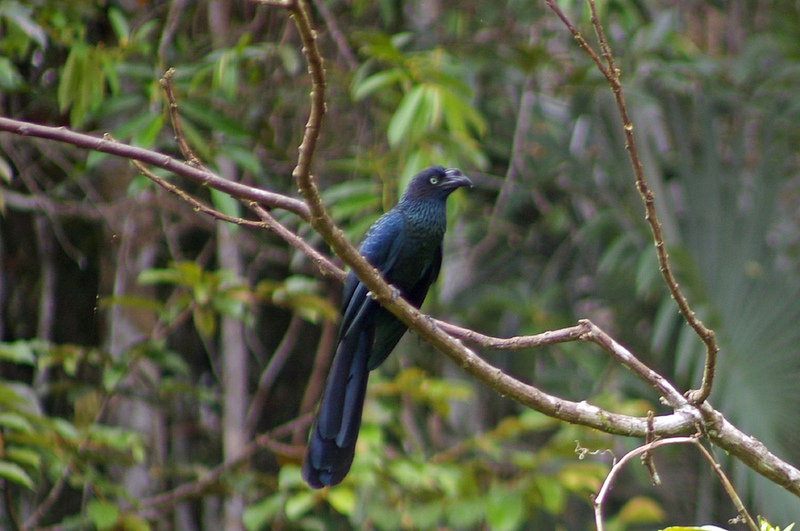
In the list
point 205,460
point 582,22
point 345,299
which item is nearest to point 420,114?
point 345,299

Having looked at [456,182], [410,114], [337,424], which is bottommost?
[337,424]

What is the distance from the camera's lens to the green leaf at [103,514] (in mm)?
3469

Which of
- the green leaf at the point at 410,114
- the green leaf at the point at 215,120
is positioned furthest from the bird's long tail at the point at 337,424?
the green leaf at the point at 215,120

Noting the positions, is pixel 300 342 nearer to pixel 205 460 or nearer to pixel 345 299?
pixel 205 460

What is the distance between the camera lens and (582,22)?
4.57m

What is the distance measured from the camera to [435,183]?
3.37 m

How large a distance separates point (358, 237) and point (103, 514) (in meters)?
1.58

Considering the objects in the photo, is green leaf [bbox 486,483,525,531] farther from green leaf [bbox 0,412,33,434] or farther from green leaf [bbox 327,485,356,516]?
green leaf [bbox 0,412,33,434]

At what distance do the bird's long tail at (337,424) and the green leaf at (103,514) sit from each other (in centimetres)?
112

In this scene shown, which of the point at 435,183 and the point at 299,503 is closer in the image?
the point at 435,183

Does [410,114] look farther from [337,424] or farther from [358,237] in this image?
[337,424]

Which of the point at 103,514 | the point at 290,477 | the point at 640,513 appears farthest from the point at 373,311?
the point at 640,513

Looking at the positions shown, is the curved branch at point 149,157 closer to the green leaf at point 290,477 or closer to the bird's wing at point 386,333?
the bird's wing at point 386,333

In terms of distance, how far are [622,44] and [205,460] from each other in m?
3.26
